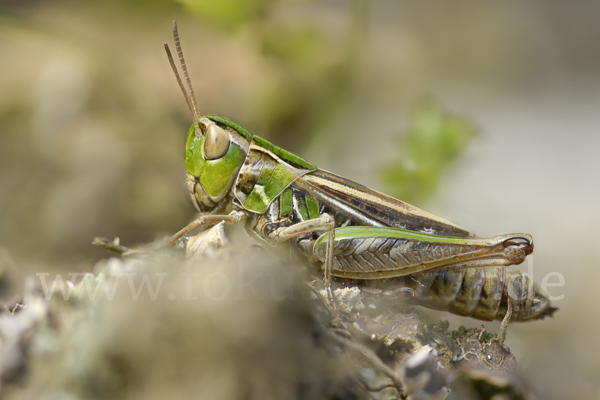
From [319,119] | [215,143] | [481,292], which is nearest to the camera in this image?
[481,292]

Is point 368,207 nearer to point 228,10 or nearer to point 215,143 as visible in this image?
point 215,143

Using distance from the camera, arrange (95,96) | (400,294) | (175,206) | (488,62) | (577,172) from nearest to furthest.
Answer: (400,294) < (175,206) < (95,96) < (577,172) < (488,62)

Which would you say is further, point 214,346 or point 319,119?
point 319,119

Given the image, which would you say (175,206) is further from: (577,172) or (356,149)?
(577,172)

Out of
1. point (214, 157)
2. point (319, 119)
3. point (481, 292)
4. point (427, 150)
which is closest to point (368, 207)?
point (481, 292)

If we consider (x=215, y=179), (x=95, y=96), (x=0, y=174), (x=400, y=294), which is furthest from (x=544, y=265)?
(x=0, y=174)
